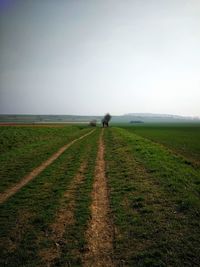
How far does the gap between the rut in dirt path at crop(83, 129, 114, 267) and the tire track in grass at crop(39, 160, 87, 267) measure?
747 mm

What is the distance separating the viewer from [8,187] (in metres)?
9.62

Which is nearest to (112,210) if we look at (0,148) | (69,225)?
(69,225)

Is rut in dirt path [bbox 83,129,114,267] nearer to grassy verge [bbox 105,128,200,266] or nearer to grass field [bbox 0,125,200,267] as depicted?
grass field [bbox 0,125,200,267]

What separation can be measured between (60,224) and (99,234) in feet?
4.57

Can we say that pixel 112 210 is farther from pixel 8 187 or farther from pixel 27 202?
pixel 8 187

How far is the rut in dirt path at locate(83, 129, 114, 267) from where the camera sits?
183 inches

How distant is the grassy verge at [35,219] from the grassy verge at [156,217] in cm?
123

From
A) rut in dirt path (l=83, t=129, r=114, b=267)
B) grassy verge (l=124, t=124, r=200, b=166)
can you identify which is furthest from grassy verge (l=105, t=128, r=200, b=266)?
grassy verge (l=124, t=124, r=200, b=166)

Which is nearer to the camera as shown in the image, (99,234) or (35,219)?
(99,234)

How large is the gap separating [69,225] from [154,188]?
4.88 meters

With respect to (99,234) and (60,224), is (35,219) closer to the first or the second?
(60,224)

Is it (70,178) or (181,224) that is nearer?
(181,224)

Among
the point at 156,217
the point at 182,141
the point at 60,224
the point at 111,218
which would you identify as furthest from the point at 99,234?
the point at 182,141

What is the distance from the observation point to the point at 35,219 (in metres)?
6.50
